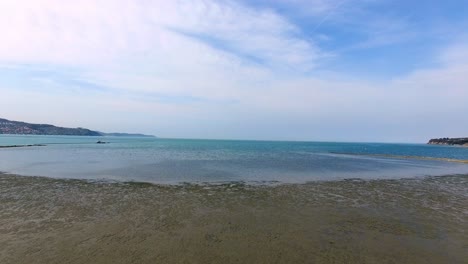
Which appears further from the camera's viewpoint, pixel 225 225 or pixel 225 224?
pixel 225 224

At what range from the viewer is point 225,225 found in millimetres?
11828

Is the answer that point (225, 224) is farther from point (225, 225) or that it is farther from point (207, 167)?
point (207, 167)

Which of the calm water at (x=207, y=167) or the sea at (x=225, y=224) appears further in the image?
the calm water at (x=207, y=167)

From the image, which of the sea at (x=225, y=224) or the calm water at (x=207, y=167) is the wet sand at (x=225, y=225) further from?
the calm water at (x=207, y=167)

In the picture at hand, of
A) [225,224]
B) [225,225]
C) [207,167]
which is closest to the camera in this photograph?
[225,225]

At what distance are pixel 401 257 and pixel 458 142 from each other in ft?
764

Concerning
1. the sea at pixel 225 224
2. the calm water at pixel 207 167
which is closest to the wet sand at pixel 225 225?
the sea at pixel 225 224

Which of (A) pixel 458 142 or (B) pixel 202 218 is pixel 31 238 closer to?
(B) pixel 202 218

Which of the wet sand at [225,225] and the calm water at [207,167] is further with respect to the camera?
the calm water at [207,167]

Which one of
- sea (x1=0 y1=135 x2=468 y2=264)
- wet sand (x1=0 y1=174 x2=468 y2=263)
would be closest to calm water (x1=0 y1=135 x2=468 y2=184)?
sea (x1=0 y1=135 x2=468 y2=264)

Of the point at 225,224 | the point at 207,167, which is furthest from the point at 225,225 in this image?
the point at 207,167

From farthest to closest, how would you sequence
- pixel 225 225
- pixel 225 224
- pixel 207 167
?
pixel 207 167 < pixel 225 224 < pixel 225 225

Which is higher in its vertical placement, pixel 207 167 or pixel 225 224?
pixel 207 167

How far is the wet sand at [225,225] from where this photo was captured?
8828 millimetres
